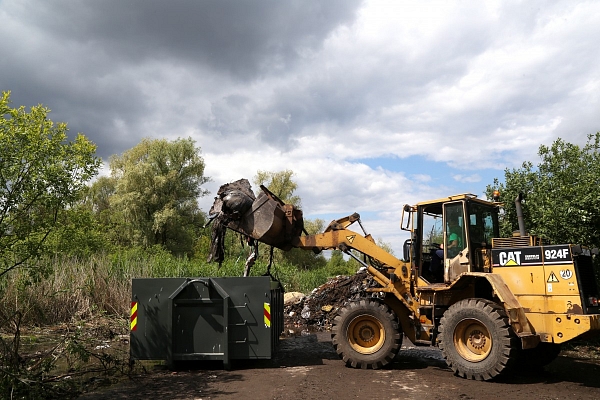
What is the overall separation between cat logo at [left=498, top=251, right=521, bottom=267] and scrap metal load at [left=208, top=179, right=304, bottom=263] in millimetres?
3740

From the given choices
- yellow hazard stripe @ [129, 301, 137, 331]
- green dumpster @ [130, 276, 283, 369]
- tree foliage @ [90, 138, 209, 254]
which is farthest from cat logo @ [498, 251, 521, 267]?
tree foliage @ [90, 138, 209, 254]

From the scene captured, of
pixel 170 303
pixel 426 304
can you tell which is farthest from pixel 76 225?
pixel 426 304

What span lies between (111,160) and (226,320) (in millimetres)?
37008

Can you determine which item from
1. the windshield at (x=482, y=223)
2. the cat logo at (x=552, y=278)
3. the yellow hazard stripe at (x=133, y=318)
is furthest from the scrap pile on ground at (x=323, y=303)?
the cat logo at (x=552, y=278)

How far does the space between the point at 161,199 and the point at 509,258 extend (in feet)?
99.5

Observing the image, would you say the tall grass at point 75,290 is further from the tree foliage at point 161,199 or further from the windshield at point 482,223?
the tree foliage at point 161,199

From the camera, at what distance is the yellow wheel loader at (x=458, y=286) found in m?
7.11

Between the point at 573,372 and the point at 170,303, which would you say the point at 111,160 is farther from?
the point at 573,372

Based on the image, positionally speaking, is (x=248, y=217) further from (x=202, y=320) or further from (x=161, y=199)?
(x=161, y=199)

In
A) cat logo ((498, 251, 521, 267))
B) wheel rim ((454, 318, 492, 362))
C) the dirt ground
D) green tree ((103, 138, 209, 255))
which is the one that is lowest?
the dirt ground

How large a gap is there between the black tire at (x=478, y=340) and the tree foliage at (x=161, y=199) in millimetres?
28539

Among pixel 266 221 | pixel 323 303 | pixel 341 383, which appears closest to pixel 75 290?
pixel 266 221

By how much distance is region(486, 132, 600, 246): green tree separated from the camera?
10.3 metres

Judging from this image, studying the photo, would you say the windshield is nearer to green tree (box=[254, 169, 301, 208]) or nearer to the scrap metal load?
the scrap metal load
